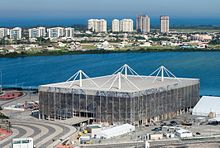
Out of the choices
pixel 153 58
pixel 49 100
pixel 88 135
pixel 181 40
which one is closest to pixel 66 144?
pixel 88 135

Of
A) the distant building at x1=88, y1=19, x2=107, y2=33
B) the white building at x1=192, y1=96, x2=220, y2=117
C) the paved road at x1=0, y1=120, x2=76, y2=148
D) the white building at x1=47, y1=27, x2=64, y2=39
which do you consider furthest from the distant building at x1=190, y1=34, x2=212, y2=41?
the paved road at x1=0, y1=120, x2=76, y2=148

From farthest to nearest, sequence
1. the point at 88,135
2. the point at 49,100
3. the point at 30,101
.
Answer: the point at 30,101, the point at 49,100, the point at 88,135

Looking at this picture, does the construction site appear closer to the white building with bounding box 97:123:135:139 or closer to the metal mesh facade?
the metal mesh facade

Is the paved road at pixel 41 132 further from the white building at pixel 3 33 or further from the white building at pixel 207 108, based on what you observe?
the white building at pixel 3 33

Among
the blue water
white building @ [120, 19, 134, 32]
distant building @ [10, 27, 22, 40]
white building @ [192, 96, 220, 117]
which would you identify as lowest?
the blue water

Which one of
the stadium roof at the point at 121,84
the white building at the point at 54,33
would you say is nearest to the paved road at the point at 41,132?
the stadium roof at the point at 121,84

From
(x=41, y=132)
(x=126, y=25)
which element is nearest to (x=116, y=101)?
(x=41, y=132)

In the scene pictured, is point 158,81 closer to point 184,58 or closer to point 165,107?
point 165,107

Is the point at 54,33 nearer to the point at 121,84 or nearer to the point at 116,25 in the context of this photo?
the point at 116,25
